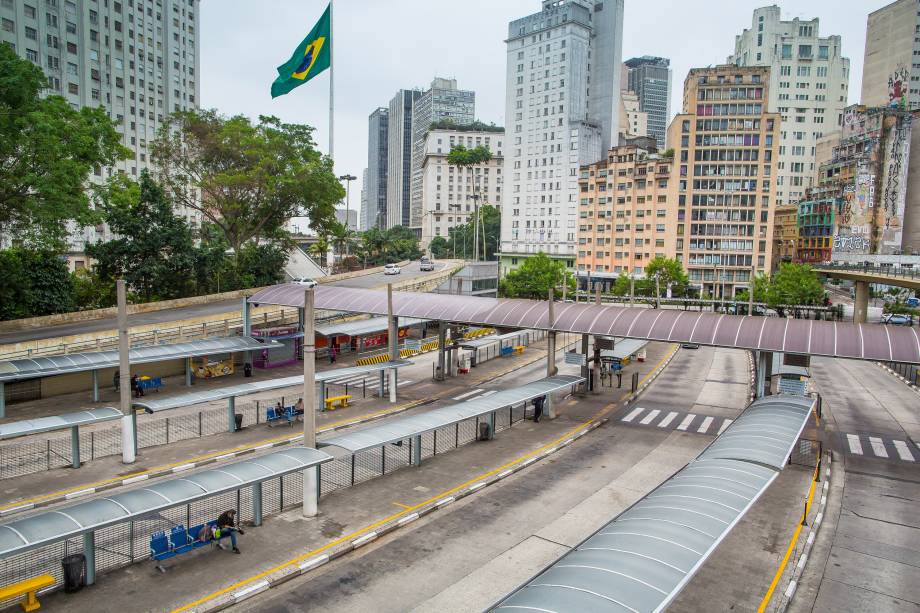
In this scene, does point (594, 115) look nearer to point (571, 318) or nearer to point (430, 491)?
point (571, 318)

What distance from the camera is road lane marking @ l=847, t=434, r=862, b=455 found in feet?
89.6

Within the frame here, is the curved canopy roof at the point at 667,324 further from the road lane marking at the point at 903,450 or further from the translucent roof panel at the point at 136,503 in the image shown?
the translucent roof panel at the point at 136,503

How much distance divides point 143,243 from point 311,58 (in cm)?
2152

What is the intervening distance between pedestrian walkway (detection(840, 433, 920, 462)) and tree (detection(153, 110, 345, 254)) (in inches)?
1984

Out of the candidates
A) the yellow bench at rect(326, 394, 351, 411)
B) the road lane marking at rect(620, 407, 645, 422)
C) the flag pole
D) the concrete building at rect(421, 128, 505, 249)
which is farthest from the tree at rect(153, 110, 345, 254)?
the concrete building at rect(421, 128, 505, 249)

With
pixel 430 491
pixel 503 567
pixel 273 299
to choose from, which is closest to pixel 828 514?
pixel 503 567

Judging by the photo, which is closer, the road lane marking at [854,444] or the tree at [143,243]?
the road lane marking at [854,444]

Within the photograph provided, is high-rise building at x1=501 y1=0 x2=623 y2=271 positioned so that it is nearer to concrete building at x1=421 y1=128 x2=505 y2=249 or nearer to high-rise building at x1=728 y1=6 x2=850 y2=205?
high-rise building at x1=728 y1=6 x2=850 y2=205

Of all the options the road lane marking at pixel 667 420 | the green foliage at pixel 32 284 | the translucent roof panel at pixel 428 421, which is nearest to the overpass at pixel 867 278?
the road lane marking at pixel 667 420

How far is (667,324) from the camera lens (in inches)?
1193

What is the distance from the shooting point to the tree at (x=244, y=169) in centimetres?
5862

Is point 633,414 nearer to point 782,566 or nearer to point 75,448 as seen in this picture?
point 782,566

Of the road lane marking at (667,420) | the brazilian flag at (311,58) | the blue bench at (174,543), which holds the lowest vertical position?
the road lane marking at (667,420)

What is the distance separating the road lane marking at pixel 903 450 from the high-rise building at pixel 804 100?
432 feet
